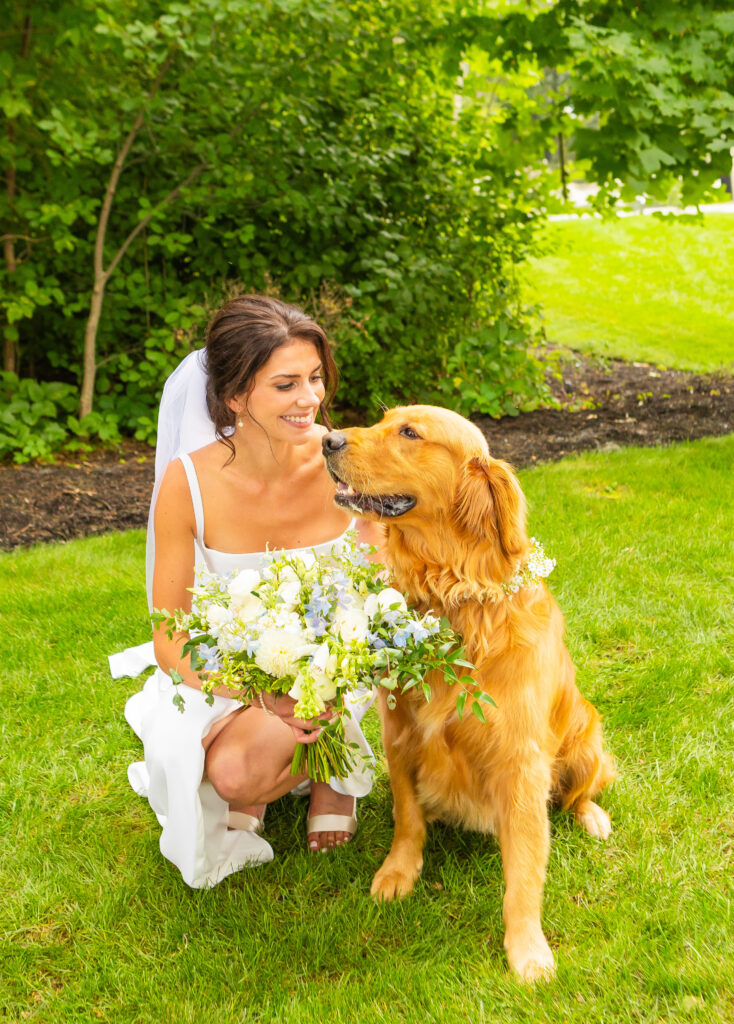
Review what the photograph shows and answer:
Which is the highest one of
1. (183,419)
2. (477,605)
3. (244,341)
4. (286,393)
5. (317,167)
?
(317,167)

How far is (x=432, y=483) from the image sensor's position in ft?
7.09

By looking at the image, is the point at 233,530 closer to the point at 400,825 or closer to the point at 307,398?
the point at 307,398

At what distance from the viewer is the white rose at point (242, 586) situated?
202 centimetres

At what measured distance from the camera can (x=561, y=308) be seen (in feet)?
40.2

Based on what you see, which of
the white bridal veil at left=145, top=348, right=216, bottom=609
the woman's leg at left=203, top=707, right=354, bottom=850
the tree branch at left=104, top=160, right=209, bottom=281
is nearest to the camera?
the woman's leg at left=203, top=707, right=354, bottom=850

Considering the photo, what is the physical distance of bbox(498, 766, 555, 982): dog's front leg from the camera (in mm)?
2117

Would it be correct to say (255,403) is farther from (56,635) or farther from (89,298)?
(89,298)

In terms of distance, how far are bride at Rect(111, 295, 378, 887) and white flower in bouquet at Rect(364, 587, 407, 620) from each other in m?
0.48

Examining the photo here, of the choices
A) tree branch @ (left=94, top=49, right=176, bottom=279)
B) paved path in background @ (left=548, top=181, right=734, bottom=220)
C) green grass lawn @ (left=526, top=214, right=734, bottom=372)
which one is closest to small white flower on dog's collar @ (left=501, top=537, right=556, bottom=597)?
paved path in background @ (left=548, top=181, right=734, bottom=220)

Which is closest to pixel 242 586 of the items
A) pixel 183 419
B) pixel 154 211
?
pixel 183 419

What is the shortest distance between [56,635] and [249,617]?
2.29 metres

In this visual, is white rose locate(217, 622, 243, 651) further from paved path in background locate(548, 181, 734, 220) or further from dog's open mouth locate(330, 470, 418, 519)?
paved path in background locate(548, 181, 734, 220)

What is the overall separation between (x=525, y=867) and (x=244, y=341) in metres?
1.67

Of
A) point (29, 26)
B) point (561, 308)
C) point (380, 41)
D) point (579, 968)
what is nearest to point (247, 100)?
point (380, 41)
